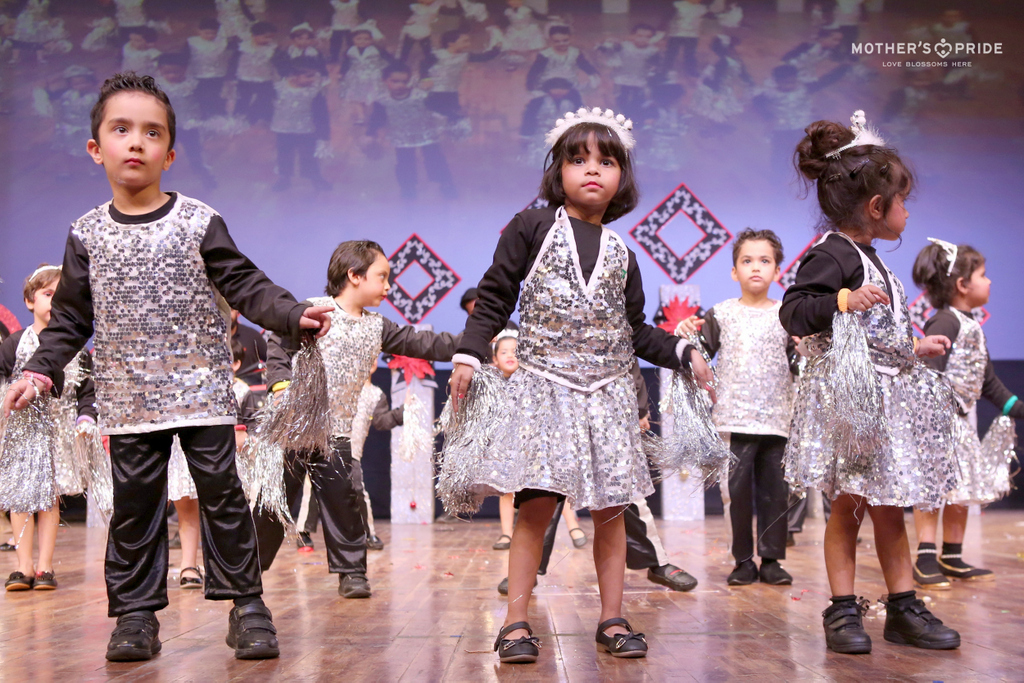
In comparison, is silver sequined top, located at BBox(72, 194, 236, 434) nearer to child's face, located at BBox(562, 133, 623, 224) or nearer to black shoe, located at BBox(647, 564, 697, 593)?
child's face, located at BBox(562, 133, 623, 224)

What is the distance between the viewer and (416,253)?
711 centimetres

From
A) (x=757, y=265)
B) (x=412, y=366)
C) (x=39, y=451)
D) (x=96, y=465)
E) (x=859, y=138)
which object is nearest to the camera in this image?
(x=859, y=138)

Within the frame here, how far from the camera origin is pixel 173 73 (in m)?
7.19

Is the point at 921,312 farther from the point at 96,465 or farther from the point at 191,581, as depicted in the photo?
the point at 96,465

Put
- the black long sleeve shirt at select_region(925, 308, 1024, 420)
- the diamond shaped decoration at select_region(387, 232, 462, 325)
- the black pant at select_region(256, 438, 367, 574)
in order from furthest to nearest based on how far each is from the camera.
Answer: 1. the diamond shaped decoration at select_region(387, 232, 462, 325)
2. the black long sleeve shirt at select_region(925, 308, 1024, 420)
3. the black pant at select_region(256, 438, 367, 574)

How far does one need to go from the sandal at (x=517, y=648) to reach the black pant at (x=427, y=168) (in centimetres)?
537

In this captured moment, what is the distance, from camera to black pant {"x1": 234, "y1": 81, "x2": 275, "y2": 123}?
7.19m

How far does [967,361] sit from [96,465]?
11.2 feet

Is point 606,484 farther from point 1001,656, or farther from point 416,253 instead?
point 416,253

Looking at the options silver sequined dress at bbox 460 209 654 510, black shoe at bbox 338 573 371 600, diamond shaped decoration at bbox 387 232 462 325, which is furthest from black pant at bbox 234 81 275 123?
silver sequined dress at bbox 460 209 654 510

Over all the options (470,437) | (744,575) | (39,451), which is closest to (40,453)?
(39,451)

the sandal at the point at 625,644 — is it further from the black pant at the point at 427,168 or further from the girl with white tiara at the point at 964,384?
the black pant at the point at 427,168

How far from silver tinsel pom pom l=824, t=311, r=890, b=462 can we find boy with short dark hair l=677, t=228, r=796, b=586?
4.84 ft

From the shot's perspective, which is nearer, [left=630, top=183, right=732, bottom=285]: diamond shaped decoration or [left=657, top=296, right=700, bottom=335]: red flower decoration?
[left=657, top=296, right=700, bottom=335]: red flower decoration
